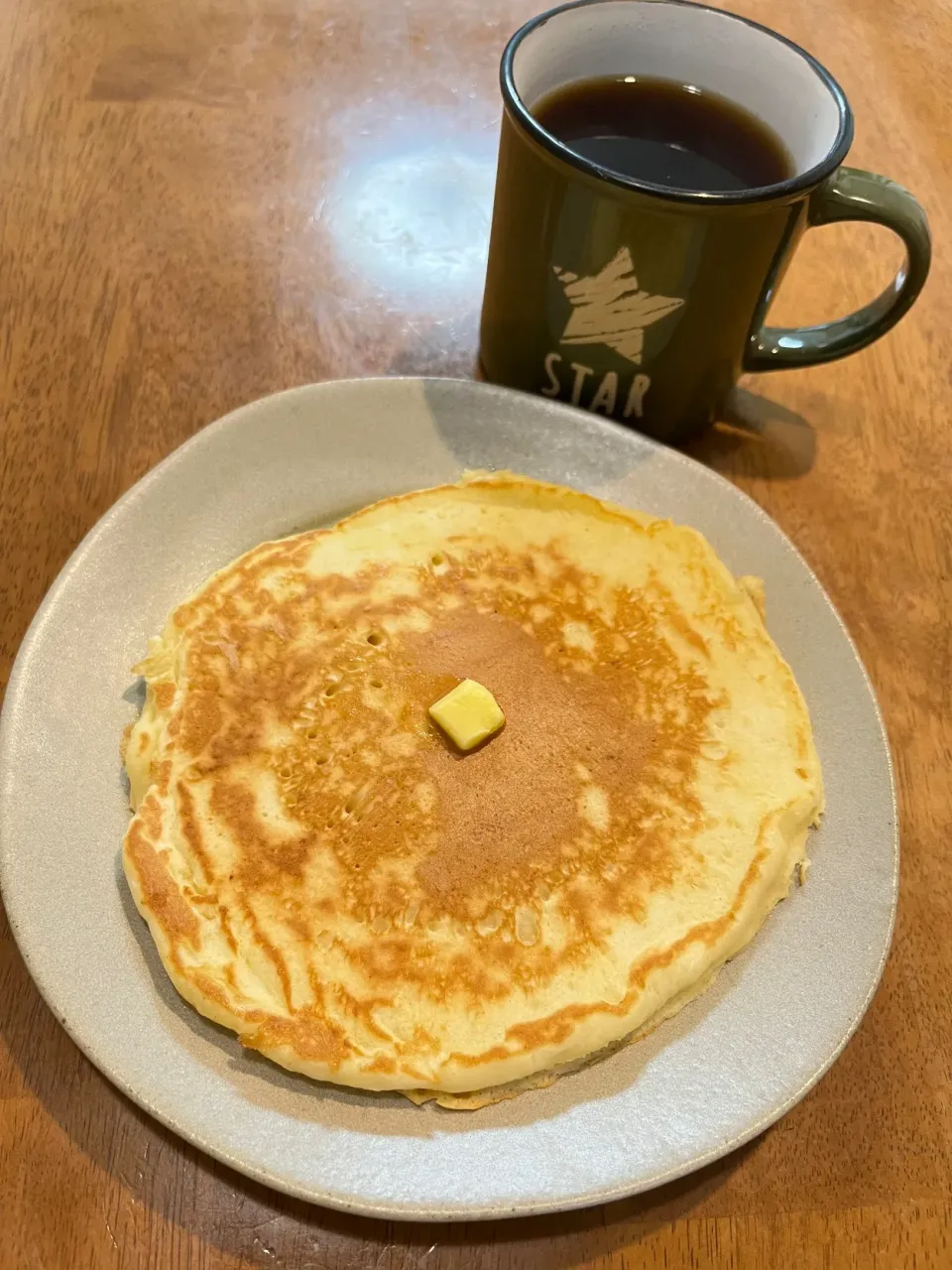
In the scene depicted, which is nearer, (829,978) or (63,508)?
(829,978)

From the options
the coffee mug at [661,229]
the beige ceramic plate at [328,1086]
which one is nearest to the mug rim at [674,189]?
the coffee mug at [661,229]

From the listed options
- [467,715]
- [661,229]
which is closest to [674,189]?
[661,229]

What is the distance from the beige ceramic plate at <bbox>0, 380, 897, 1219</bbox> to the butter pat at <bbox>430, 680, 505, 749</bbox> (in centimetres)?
30

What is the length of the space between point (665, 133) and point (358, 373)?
479 mm

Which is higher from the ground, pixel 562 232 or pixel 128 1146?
pixel 562 232

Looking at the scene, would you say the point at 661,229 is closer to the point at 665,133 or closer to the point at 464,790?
the point at 665,133

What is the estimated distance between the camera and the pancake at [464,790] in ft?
2.51

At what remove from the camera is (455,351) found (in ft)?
4.15

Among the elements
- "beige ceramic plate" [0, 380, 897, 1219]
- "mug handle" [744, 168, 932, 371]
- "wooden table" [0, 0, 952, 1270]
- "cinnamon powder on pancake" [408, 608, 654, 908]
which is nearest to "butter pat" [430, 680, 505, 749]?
"cinnamon powder on pancake" [408, 608, 654, 908]

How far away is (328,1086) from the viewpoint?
0.73 metres

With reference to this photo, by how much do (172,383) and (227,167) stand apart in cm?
47

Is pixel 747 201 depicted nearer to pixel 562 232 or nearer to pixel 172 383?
pixel 562 232

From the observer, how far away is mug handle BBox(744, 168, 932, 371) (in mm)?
901

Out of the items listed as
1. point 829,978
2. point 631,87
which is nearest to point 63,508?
point 631,87
